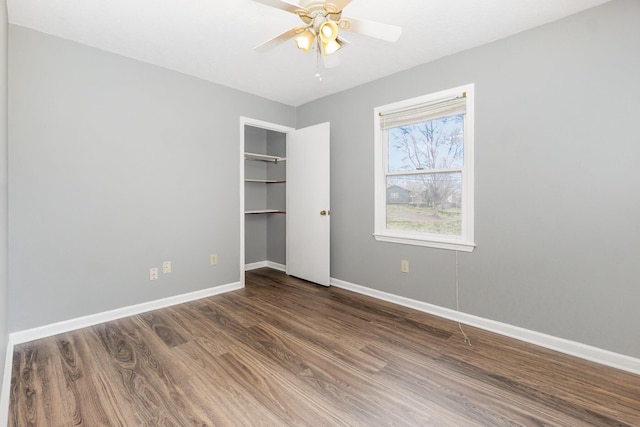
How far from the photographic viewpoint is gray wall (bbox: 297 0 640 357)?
2.01 metres

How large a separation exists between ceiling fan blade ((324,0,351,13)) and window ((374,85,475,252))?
1525mm

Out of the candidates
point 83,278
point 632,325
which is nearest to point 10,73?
point 83,278

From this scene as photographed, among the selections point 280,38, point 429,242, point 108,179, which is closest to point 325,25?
point 280,38

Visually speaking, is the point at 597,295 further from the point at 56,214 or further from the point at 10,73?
the point at 10,73

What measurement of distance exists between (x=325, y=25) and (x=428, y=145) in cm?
171

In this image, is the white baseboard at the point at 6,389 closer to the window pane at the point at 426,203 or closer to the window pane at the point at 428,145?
the window pane at the point at 426,203

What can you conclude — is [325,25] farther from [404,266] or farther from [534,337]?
[534,337]

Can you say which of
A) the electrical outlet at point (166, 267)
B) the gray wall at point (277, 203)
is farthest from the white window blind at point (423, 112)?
the electrical outlet at point (166, 267)

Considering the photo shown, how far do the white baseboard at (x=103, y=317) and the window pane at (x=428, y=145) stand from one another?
2546 millimetres

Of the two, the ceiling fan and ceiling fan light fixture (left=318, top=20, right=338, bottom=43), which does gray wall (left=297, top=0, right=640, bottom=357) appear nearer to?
the ceiling fan

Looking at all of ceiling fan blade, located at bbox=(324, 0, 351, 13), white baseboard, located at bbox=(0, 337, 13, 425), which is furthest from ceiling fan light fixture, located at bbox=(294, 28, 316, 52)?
white baseboard, located at bbox=(0, 337, 13, 425)

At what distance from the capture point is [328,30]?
1.78 m

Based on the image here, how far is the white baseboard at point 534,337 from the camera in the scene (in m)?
2.02

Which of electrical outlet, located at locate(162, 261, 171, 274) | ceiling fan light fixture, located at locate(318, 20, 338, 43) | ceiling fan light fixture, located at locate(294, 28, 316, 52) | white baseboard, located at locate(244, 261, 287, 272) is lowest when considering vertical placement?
white baseboard, located at locate(244, 261, 287, 272)
